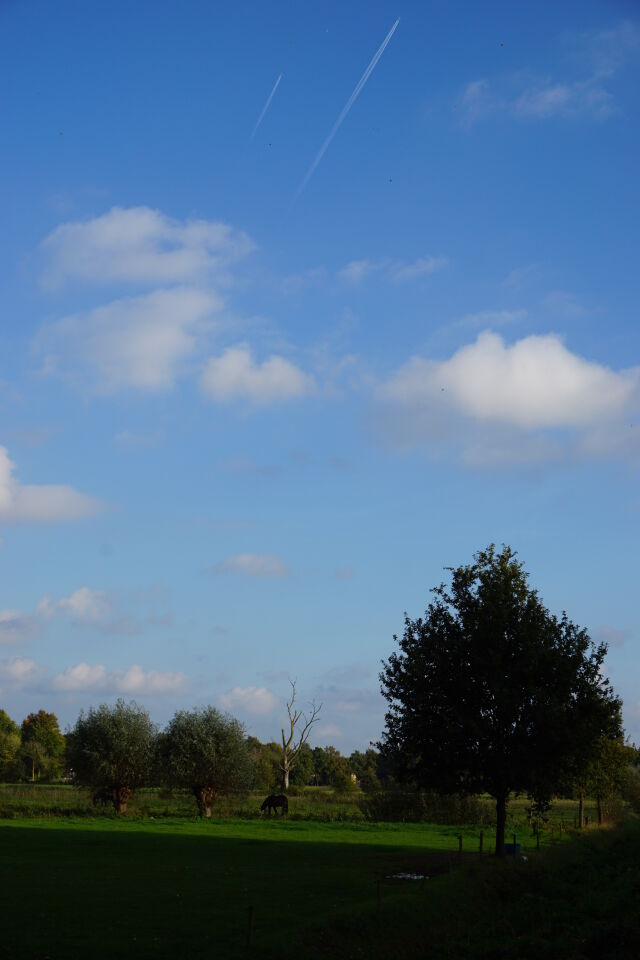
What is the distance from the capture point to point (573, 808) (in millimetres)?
97625

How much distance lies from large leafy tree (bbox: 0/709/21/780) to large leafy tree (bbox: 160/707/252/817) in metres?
83.2

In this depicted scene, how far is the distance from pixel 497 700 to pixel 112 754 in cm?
4827

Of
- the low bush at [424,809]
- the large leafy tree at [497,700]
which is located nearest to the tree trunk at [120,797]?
the low bush at [424,809]

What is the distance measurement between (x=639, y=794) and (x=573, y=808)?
26.8 m

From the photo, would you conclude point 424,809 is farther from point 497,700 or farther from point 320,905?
point 320,905

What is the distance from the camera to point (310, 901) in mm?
27594

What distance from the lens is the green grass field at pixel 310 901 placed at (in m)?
21.7

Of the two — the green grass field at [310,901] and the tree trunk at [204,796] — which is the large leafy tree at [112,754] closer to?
the tree trunk at [204,796]

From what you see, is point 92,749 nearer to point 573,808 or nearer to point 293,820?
point 293,820

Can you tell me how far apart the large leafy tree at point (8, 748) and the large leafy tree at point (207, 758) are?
83.2 metres

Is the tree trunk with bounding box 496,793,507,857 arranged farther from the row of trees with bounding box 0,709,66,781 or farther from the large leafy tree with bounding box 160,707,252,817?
A: the row of trees with bounding box 0,709,66,781

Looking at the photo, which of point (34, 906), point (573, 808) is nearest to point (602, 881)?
point (34, 906)

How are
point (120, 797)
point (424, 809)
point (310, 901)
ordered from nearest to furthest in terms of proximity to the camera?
1. point (310, 901)
2. point (424, 809)
3. point (120, 797)

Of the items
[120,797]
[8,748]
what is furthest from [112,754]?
[8,748]
